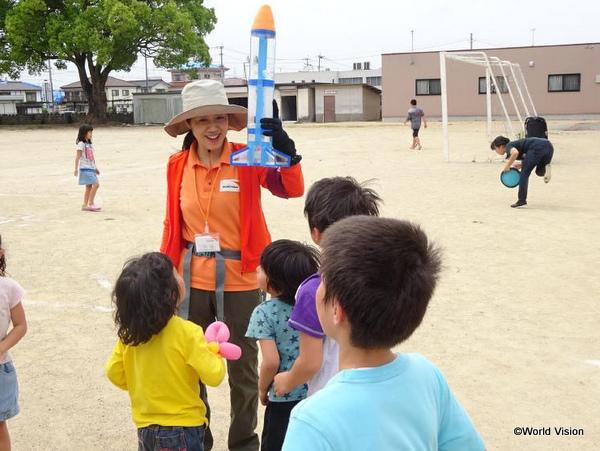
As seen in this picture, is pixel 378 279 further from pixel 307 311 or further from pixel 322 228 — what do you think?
pixel 322 228

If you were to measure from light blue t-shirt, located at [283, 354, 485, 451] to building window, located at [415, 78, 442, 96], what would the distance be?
41619 mm

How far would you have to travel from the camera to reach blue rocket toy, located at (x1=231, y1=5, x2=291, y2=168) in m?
2.72

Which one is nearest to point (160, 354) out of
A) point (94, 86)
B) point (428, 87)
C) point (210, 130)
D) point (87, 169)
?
point (210, 130)

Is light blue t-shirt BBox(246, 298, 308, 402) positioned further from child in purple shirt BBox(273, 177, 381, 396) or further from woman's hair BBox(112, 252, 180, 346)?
woman's hair BBox(112, 252, 180, 346)

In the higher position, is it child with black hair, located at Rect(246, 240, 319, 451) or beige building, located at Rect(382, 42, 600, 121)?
beige building, located at Rect(382, 42, 600, 121)

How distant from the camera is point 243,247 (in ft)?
9.82

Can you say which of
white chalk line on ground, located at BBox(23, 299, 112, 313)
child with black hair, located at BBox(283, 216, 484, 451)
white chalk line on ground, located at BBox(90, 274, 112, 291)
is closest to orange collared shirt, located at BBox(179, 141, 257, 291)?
child with black hair, located at BBox(283, 216, 484, 451)

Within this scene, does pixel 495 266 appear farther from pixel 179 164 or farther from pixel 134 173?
pixel 134 173

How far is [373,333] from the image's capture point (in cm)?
132

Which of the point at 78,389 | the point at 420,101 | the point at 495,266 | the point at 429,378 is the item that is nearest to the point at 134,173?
the point at 495,266

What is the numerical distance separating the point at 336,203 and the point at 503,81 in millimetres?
37926

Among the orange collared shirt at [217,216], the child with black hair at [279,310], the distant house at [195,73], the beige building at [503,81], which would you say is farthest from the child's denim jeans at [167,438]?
the beige building at [503,81]

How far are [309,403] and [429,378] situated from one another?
31cm

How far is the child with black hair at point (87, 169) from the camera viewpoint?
9.93m
